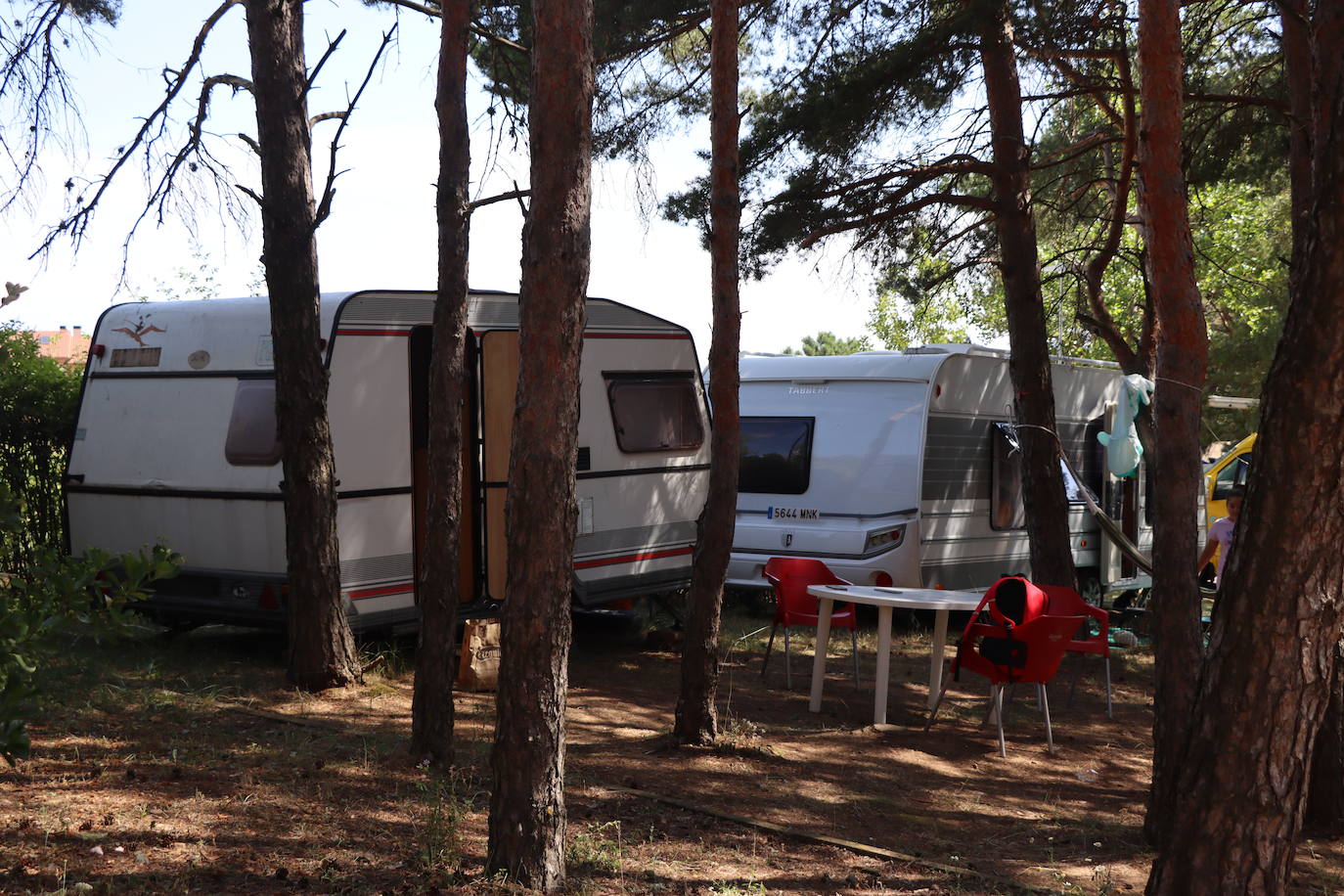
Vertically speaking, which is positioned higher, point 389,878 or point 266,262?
point 266,262

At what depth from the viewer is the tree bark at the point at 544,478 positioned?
4.32 meters

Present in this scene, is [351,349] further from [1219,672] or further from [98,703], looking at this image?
[1219,672]

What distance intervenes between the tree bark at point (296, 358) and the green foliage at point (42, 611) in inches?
115

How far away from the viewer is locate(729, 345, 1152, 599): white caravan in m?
10.9

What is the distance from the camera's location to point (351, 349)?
822 cm

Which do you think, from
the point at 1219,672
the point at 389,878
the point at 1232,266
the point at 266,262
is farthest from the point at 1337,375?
the point at 1232,266

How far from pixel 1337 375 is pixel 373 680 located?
6.24 metres

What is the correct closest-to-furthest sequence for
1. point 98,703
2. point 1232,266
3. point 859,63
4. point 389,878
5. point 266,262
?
point 389,878 < point 98,703 < point 266,262 < point 859,63 < point 1232,266

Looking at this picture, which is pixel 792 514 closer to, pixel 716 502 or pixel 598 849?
pixel 716 502

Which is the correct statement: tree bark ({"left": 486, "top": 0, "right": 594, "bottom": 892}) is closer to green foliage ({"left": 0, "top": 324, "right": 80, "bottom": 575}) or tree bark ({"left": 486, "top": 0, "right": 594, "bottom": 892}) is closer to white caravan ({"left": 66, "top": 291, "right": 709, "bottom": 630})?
white caravan ({"left": 66, "top": 291, "right": 709, "bottom": 630})

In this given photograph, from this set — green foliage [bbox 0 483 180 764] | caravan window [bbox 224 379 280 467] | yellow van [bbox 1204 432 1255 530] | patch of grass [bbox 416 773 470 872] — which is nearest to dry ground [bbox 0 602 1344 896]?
patch of grass [bbox 416 773 470 872]

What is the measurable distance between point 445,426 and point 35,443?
565 centimetres

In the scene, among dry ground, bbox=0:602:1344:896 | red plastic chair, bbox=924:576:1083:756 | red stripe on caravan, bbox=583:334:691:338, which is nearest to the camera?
dry ground, bbox=0:602:1344:896

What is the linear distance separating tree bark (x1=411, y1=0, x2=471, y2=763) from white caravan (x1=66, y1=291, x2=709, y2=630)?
1969 mm
